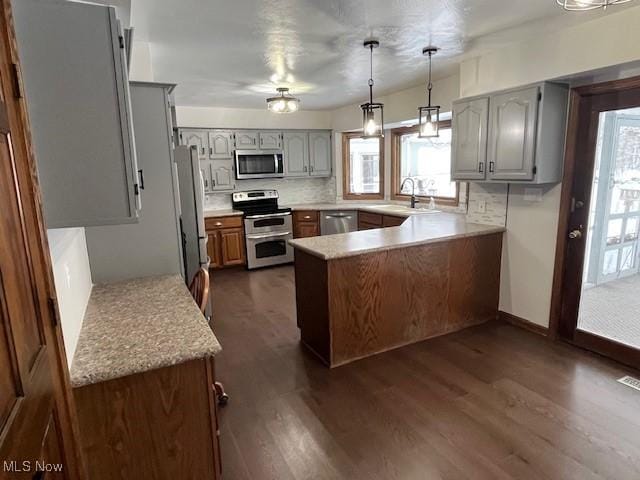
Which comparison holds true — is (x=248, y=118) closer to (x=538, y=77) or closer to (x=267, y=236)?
(x=267, y=236)

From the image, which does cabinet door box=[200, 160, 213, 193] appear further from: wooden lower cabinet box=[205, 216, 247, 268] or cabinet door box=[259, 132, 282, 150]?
cabinet door box=[259, 132, 282, 150]

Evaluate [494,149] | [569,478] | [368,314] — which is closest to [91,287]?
[368,314]

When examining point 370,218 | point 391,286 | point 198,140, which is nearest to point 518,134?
point 391,286

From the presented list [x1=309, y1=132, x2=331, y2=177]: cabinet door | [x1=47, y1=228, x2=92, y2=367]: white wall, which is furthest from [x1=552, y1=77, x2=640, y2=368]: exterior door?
[x1=309, y1=132, x2=331, y2=177]: cabinet door

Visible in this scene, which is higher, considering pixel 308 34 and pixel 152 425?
pixel 308 34

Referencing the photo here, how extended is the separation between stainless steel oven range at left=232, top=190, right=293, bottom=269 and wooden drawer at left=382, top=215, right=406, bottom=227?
1.41 metres

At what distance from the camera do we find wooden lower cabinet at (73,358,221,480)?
4.69ft

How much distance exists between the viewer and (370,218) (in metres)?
5.45

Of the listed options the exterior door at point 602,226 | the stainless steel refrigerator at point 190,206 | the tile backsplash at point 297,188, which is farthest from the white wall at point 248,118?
the exterior door at point 602,226

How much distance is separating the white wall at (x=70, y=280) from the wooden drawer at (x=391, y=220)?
3570 mm

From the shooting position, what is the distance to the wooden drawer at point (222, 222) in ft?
17.8

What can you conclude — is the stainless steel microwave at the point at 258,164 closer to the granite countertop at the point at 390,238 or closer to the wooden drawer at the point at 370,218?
the wooden drawer at the point at 370,218

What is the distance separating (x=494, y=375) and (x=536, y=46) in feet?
8.10

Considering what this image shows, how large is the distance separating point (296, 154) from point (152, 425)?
16.8ft
